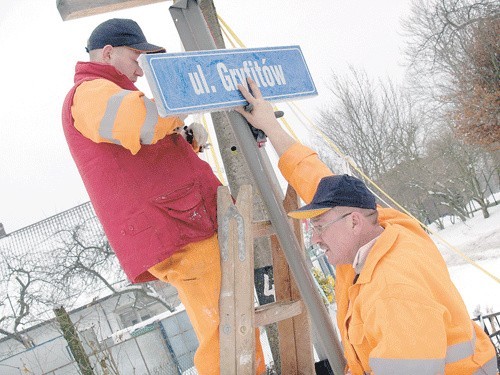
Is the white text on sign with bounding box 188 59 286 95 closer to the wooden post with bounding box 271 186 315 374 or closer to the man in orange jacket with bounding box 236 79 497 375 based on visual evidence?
the man in orange jacket with bounding box 236 79 497 375

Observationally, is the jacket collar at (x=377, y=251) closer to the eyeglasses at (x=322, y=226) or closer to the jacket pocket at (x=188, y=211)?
the eyeglasses at (x=322, y=226)

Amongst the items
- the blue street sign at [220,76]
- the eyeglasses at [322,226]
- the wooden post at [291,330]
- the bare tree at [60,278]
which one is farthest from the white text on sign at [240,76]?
the bare tree at [60,278]

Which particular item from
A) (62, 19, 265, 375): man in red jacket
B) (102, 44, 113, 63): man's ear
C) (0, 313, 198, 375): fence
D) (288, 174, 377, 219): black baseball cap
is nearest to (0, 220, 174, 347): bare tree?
(0, 313, 198, 375): fence

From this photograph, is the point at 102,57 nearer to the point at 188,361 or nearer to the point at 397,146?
the point at 188,361

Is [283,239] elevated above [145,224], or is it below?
below

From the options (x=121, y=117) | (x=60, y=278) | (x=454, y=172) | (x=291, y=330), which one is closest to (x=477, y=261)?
(x=291, y=330)

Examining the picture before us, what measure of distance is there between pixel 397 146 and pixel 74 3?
92.6 feet

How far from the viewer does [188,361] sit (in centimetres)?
1725

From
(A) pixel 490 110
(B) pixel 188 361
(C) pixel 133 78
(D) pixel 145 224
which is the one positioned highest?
(C) pixel 133 78

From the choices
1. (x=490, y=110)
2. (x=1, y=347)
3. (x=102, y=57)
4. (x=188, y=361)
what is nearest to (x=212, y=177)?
(x=102, y=57)

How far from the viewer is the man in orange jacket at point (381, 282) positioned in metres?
1.66

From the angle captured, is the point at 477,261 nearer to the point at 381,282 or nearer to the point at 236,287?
the point at 236,287

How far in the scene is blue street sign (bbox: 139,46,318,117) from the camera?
77.6 inches

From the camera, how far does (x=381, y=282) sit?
1.78 meters
